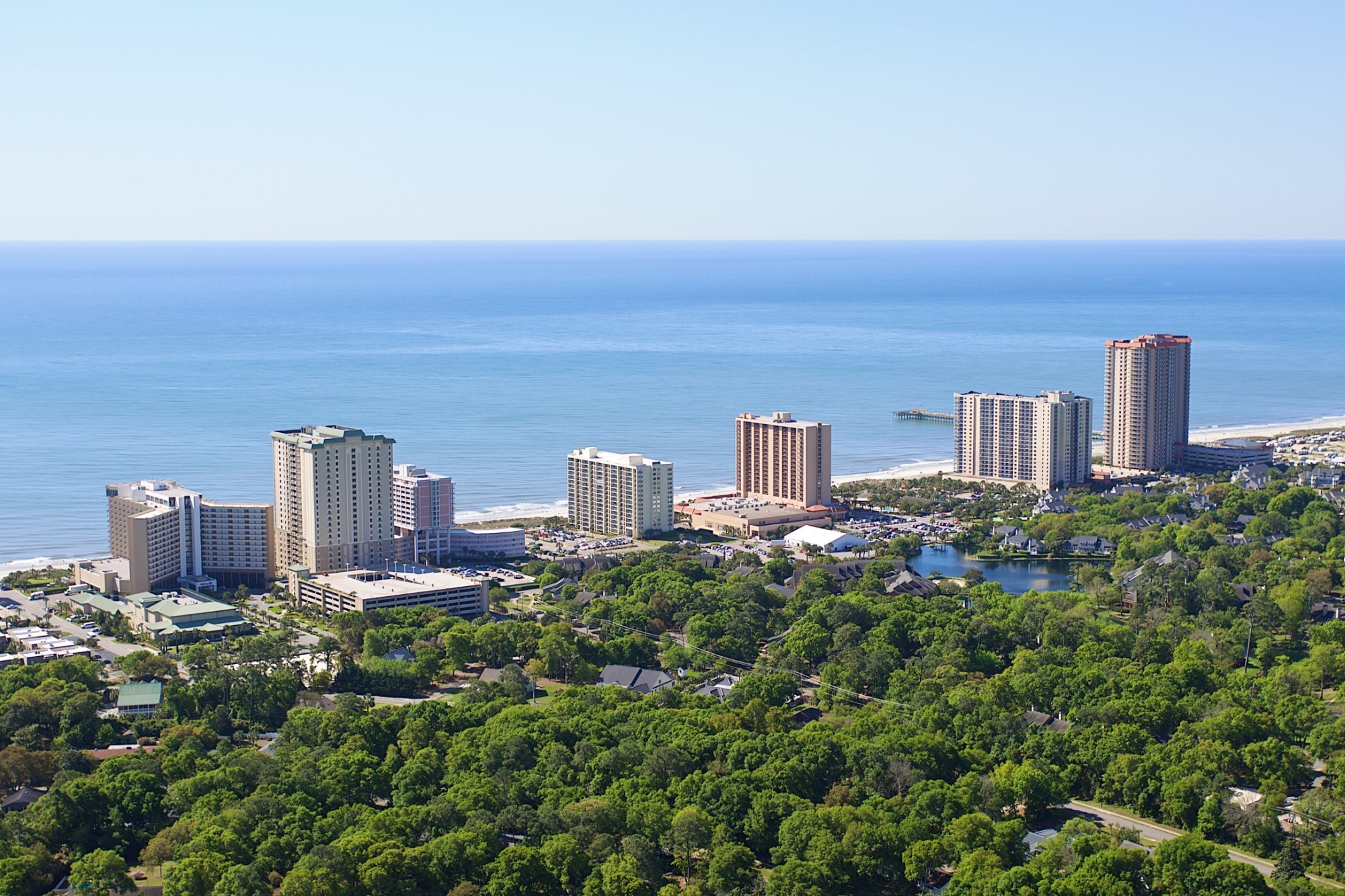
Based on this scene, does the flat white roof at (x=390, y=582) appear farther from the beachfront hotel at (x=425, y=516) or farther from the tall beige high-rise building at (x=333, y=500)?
the beachfront hotel at (x=425, y=516)

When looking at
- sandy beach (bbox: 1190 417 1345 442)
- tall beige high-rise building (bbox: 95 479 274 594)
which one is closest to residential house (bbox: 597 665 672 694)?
tall beige high-rise building (bbox: 95 479 274 594)

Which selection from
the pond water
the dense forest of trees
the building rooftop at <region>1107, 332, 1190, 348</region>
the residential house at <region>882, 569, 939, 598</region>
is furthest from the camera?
the building rooftop at <region>1107, 332, 1190, 348</region>

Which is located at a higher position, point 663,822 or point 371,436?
point 371,436

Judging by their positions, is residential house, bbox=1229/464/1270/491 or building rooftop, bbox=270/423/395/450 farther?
residential house, bbox=1229/464/1270/491

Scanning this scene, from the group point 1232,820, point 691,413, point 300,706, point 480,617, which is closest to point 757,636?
point 480,617

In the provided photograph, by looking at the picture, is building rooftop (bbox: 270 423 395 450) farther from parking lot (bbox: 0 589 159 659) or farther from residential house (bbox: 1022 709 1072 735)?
residential house (bbox: 1022 709 1072 735)

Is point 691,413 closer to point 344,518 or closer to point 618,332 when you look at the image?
point 344,518

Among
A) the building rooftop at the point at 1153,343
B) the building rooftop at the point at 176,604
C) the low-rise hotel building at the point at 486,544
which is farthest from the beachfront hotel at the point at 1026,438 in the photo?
the building rooftop at the point at 176,604
